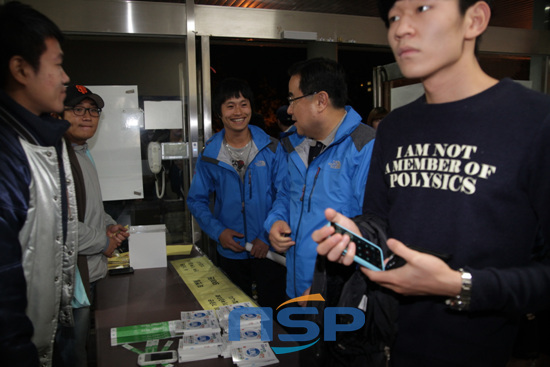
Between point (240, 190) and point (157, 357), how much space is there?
1.46 metres

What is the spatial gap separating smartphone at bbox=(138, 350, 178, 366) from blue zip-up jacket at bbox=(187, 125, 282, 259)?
4.24ft

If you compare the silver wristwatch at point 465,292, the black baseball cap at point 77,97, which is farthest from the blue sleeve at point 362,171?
the black baseball cap at point 77,97

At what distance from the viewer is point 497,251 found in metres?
0.97

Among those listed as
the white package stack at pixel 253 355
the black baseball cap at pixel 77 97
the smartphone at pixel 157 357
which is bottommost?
the smartphone at pixel 157 357

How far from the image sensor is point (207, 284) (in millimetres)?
2115

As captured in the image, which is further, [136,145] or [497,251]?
[136,145]

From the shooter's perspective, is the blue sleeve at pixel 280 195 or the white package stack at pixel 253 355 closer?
the white package stack at pixel 253 355

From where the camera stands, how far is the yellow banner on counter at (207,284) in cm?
187

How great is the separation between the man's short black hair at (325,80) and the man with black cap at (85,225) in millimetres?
1157

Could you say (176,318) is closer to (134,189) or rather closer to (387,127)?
(387,127)

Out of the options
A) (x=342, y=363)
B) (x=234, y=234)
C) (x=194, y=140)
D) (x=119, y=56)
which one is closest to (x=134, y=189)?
(x=194, y=140)

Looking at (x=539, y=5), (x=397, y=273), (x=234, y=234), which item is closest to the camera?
(x=397, y=273)

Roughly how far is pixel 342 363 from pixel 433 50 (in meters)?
0.89
